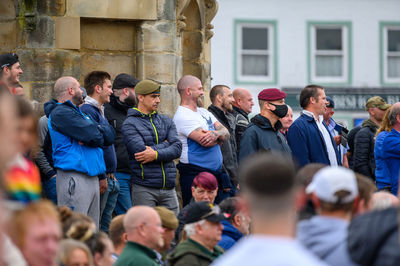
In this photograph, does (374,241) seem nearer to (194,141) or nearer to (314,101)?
(194,141)

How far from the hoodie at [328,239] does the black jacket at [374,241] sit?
0.29ft

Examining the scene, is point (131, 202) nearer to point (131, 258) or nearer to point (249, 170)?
point (131, 258)

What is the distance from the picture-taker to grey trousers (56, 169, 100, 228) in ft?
28.9

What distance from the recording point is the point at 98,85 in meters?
9.58

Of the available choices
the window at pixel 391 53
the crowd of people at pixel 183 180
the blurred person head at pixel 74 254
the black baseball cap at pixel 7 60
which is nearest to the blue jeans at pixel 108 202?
the crowd of people at pixel 183 180

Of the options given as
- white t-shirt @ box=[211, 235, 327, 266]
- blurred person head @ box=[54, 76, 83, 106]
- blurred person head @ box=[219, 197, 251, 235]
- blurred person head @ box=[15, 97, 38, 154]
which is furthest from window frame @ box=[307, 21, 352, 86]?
white t-shirt @ box=[211, 235, 327, 266]

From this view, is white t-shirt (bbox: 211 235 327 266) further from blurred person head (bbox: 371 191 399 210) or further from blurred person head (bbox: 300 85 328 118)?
blurred person head (bbox: 300 85 328 118)

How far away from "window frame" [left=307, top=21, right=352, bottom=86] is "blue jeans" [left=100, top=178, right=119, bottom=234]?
20542 mm

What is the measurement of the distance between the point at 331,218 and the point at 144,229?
2.43 m

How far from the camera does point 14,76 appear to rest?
8719 millimetres

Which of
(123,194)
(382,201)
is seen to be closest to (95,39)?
(123,194)

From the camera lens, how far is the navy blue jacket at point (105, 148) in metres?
9.44

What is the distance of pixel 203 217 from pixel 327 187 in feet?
9.55

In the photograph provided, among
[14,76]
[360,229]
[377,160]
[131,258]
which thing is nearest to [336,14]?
[377,160]
